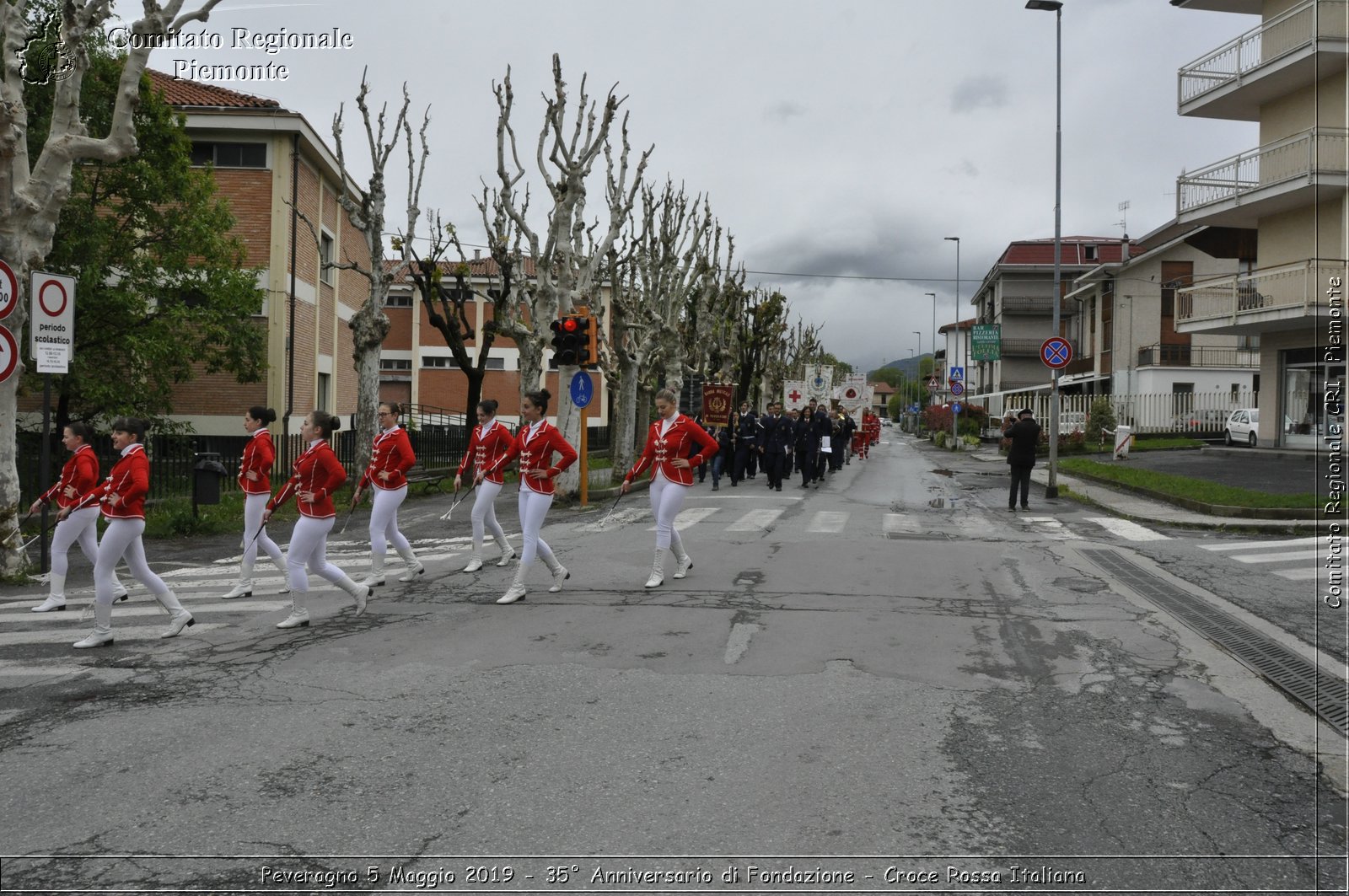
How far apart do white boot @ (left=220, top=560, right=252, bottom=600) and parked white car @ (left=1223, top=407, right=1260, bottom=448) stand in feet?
106

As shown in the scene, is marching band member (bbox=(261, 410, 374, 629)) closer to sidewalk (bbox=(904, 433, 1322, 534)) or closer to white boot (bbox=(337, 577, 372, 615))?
white boot (bbox=(337, 577, 372, 615))

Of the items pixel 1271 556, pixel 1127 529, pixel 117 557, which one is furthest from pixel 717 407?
pixel 117 557

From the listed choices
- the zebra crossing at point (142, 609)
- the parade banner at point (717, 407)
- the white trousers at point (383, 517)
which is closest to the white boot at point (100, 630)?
the zebra crossing at point (142, 609)

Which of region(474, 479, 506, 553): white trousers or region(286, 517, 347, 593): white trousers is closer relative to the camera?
region(286, 517, 347, 593): white trousers

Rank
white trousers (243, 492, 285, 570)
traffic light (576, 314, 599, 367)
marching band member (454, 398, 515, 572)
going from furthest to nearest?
1. traffic light (576, 314, 599, 367)
2. marching band member (454, 398, 515, 572)
3. white trousers (243, 492, 285, 570)

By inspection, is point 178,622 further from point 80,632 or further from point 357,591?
point 357,591

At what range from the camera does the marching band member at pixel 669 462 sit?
10172mm

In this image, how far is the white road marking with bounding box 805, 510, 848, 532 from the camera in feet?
50.4

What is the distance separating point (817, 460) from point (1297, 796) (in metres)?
21.8

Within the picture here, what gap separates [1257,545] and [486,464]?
957cm

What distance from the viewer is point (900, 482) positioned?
27.3 m

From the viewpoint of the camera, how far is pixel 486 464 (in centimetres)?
1160

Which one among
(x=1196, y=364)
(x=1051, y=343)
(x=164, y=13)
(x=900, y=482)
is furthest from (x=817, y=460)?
(x=1196, y=364)

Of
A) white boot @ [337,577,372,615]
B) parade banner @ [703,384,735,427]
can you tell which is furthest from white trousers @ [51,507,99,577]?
parade banner @ [703,384,735,427]
